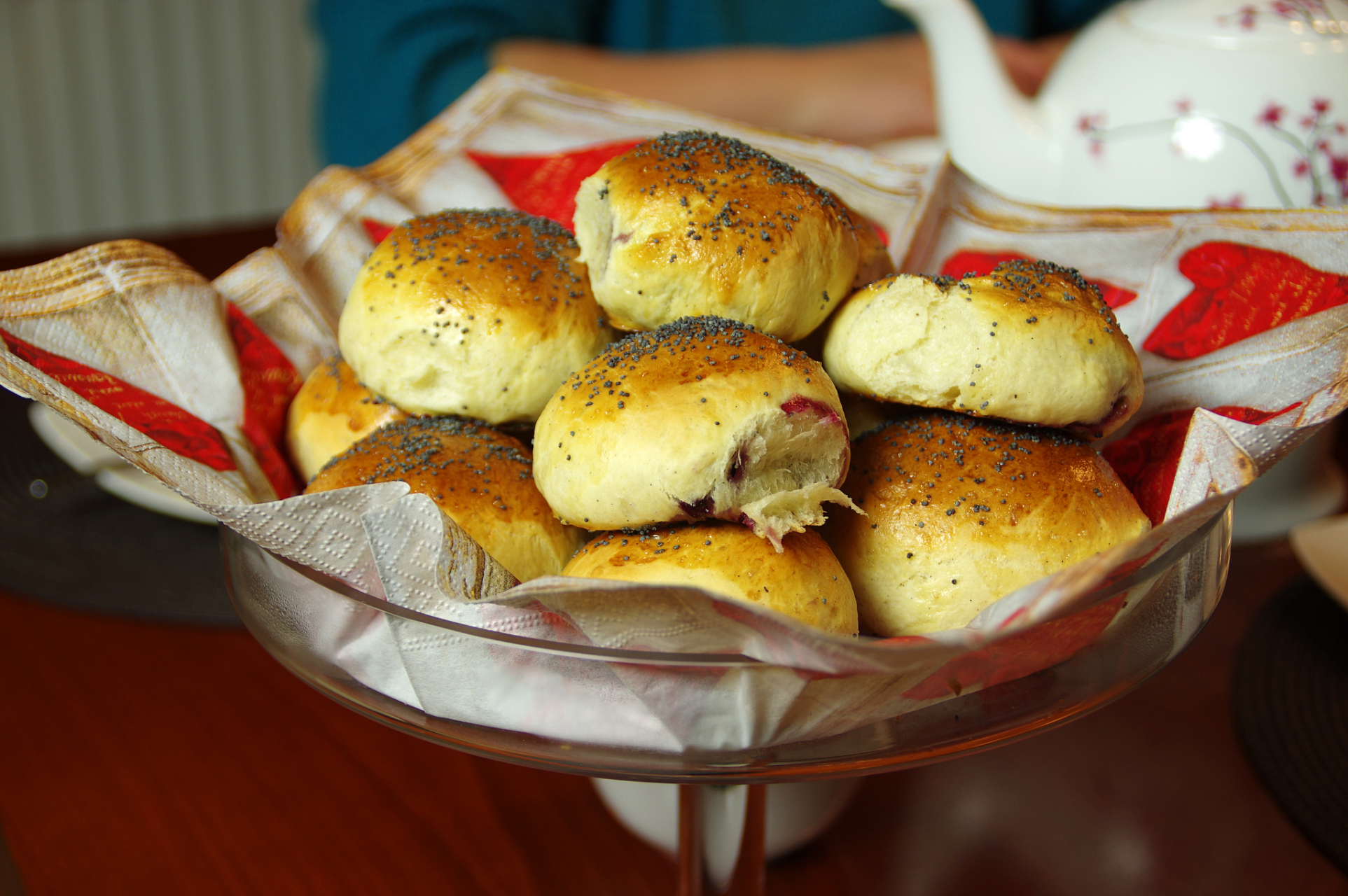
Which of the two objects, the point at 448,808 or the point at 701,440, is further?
the point at 448,808

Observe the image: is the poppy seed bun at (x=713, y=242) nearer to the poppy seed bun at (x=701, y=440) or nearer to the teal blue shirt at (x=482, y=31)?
the poppy seed bun at (x=701, y=440)

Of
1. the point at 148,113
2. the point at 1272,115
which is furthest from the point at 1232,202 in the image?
the point at 148,113

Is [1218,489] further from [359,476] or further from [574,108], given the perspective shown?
[574,108]

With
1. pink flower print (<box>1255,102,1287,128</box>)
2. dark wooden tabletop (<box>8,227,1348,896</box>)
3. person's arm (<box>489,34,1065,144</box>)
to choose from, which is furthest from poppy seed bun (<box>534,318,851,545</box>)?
person's arm (<box>489,34,1065,144</box>)

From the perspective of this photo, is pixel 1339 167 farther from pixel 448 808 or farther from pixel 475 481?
pixel 448 808

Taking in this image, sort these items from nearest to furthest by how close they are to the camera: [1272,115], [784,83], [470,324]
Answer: [470,324] → [1272,115] → [784,83]

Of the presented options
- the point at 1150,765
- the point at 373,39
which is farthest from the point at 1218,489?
the point at 373,39
